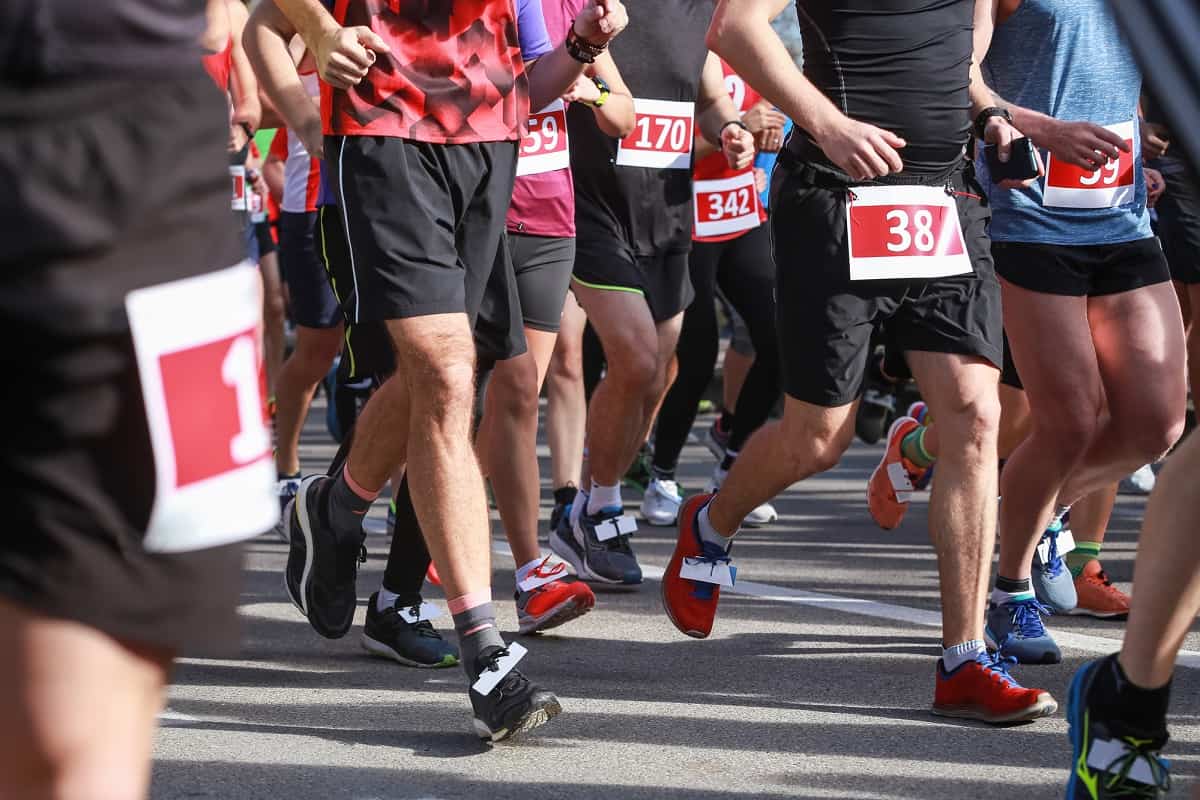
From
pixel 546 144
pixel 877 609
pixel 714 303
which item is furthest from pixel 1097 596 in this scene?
pixel 714 303

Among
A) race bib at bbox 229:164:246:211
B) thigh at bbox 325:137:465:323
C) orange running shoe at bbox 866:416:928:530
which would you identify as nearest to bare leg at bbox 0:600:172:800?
thigh at bbox 325:137:465:323

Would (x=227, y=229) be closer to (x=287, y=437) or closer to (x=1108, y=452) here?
(x=1108, y=452)

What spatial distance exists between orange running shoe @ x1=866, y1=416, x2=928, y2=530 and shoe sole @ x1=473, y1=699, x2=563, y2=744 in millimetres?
2345

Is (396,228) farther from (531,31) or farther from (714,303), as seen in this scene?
(714,303)

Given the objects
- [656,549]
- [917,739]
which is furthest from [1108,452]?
[656,549]

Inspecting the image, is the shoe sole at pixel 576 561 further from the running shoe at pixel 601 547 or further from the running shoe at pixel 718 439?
the running shoe at pixel 718 439

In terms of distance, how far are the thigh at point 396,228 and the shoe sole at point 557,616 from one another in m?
1.14

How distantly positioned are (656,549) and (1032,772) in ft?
10.2

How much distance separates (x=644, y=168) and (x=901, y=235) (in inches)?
87.8

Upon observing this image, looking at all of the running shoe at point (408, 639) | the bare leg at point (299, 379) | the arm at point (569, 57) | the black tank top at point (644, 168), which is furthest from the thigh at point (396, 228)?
the bare leg at point (299, 379)

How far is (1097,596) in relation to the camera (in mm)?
4934

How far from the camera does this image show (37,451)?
1662mm

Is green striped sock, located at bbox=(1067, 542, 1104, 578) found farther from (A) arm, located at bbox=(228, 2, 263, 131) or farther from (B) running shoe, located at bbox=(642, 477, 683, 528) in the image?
(A) arm, located at bbox=(228, 2, 263, 131)

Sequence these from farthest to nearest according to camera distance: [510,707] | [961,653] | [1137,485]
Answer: [1137,485] < [961,653] < [510,707]
